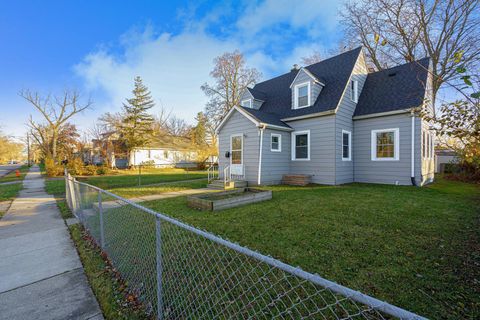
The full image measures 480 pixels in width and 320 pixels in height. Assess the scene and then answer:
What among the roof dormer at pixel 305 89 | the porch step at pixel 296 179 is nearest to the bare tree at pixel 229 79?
the roof dormer at pixel 305 89

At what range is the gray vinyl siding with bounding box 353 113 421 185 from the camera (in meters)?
9.59

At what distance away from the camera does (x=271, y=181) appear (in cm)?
1094

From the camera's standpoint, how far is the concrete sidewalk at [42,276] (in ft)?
7.57

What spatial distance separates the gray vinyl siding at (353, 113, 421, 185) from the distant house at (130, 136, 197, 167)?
24.5m

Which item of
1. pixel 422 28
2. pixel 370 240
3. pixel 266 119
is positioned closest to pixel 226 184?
pixel 266 119

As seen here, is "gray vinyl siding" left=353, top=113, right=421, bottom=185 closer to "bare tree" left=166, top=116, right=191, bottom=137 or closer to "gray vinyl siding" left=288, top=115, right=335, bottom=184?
"gray vinyl siding" left=288, top=115, right=335, bottom=184

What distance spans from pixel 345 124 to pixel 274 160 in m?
4.08

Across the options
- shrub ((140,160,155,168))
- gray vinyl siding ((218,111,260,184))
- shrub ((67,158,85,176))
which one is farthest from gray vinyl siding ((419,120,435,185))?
shrub ((140,160,155,168))

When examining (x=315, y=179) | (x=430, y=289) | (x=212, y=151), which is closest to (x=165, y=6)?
(x=315, y=179)

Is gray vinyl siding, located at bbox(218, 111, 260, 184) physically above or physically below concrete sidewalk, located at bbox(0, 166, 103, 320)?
above

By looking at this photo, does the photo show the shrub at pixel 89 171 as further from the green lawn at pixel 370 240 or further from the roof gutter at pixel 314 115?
the roof gutter at pixel 314 115

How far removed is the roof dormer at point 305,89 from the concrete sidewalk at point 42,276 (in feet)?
37.3

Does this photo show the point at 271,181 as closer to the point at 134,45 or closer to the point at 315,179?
the point at 315,179

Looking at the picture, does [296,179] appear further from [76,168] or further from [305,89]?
[76,168]
